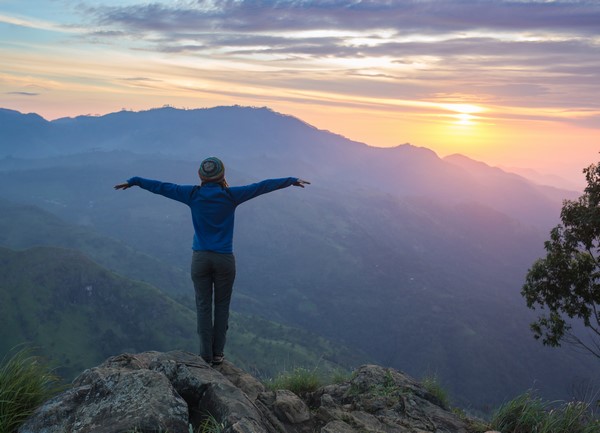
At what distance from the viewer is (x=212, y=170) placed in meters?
8.75

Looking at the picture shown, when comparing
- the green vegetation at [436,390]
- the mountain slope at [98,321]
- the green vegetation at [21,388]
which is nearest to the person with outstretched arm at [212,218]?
the green vegetation at [21,388]

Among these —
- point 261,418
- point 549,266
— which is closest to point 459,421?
point 261,418

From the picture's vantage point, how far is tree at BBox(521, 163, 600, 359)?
48.3 feet

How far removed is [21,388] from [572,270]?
52.0 ft

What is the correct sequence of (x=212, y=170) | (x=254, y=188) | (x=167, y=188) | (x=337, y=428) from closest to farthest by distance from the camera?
(x=337, y=428), (x=212, y=170), (x=254, y=188), (x=167, y=188)

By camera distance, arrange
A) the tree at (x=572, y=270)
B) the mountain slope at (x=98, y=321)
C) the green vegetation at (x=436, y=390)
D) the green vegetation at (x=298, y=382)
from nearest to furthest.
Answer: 1. the green vegetation at (x=298, y=382)
2. the green vegetation at (x=436, y=390)
3. the tree at (x=572, y=270)
4. the mountain slope at (x=98, y=321)

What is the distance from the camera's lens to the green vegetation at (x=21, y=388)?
19.7 ft

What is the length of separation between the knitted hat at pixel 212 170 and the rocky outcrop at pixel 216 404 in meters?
3.50

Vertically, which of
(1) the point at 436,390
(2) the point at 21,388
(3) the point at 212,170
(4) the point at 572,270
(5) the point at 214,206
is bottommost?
(1) the point at 436,390

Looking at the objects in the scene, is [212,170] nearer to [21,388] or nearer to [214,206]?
[214,206]

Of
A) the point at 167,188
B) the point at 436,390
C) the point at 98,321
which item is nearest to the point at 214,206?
the point at 167,188

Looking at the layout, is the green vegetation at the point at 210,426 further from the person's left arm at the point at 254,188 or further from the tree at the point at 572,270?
the tree at the point at 572,270

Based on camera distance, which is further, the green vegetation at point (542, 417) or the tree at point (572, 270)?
the tree at point (572, 270)

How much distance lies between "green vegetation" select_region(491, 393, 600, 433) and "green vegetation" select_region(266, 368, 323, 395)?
379 centimetres
